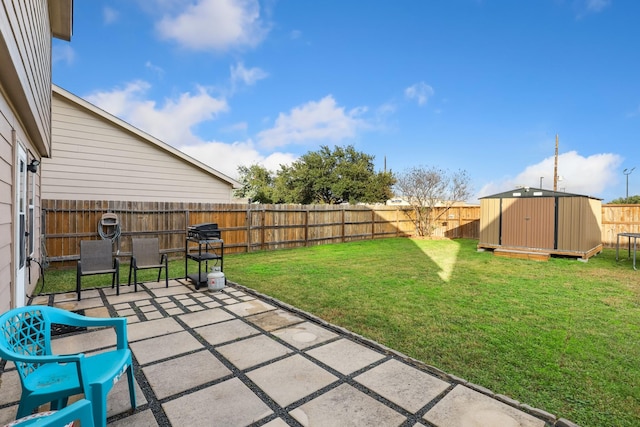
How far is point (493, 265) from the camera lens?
24.6ft

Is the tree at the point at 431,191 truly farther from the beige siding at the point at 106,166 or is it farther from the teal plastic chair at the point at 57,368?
the teal plastic chair at the point at 57,368

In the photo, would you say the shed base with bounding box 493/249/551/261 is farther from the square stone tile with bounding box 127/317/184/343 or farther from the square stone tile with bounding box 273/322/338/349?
the square stone tile with bounding box 127/317/184/343

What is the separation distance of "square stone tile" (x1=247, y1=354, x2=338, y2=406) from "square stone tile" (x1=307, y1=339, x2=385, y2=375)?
134 millimetres

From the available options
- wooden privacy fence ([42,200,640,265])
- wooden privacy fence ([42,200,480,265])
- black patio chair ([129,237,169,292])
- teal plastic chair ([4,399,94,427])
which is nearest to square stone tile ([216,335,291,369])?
teal plastic chair ([4,399,94,427])

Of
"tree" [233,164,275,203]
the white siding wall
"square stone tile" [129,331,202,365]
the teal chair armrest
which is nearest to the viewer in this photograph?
the teal chair armrest

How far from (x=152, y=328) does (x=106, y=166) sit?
708cm

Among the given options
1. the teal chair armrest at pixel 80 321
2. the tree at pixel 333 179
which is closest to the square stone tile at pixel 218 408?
the teal chair armrest at pixel 80 321

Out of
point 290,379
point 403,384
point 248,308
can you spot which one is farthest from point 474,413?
point 248,308

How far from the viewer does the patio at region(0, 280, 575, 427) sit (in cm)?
182

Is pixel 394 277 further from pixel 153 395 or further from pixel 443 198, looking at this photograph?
pixel 443 198

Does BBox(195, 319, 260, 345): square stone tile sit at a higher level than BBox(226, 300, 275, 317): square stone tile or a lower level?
higher

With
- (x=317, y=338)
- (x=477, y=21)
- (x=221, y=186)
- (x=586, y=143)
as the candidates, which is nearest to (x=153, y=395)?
(x=317, y=338)

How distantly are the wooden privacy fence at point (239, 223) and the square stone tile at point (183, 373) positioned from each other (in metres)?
5.15

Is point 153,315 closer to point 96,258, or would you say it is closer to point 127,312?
point 127,312
